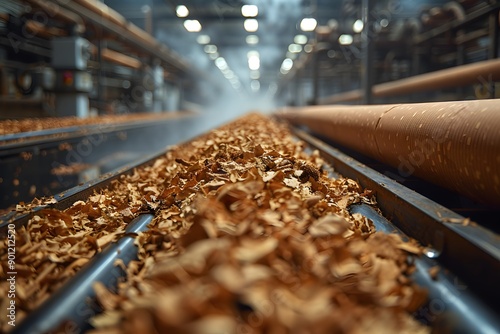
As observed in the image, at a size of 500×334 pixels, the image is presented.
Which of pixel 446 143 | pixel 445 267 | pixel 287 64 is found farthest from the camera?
pixel 287 64

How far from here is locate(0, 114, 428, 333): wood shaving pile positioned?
0.68 m

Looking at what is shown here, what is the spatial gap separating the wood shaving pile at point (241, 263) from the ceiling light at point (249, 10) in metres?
13.5

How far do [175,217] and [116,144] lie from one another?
17.9 ft

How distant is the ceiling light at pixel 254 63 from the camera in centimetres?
2468

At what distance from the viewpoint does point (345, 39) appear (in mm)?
8117

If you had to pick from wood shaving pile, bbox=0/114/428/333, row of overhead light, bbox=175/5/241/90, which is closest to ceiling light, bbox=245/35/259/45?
row of overhead light, bbox=175/5/241/90

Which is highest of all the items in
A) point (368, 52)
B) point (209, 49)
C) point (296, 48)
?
point (209, 49)

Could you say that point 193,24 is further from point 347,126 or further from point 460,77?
point 347,126

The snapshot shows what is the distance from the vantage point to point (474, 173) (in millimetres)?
1255

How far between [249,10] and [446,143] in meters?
13.7

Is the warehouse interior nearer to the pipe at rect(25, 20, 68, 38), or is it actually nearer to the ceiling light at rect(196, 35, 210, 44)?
the pipe at rect(25, 20, 68, 38)

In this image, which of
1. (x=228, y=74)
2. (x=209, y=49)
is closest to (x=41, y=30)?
(x=209, y=49)

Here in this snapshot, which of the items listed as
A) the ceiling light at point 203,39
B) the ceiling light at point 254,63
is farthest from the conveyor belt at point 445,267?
the ceiling light at point 254,63

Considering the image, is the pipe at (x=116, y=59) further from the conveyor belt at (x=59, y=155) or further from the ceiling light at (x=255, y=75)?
the ceiling light at (x=255, y=75)
